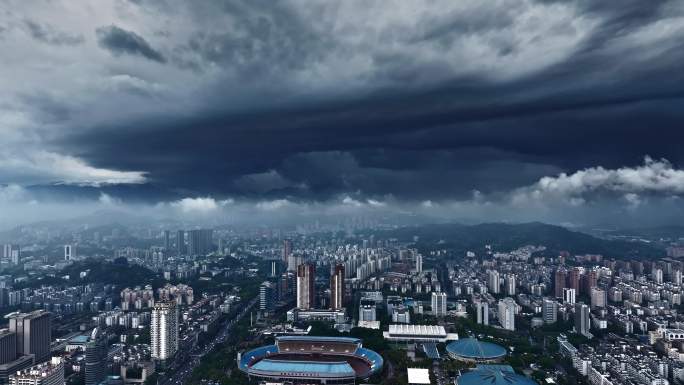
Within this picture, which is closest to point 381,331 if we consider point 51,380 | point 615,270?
point 51,380

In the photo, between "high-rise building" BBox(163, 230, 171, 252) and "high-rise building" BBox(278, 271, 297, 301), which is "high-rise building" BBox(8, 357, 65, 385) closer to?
"high-rise building" BBox(278, 271, 297, 301)

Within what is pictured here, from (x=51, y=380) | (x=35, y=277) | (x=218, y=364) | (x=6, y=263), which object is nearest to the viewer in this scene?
(x=51, y=380)

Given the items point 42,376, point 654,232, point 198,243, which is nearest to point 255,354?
point 42,376

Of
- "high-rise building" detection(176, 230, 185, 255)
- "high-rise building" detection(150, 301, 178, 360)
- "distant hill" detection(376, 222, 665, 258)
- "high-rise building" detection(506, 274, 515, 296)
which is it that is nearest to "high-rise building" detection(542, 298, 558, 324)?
"high-rise building" detection(506, 274, 515, 296)

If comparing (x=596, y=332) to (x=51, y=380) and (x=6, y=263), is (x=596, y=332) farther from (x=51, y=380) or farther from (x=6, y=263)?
(x=6, y=263)

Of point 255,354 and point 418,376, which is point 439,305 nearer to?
point 418,376

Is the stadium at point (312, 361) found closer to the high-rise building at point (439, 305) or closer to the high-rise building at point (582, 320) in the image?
the high-rise building at point (439, 305)
